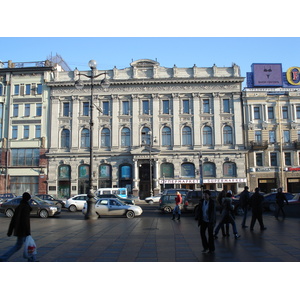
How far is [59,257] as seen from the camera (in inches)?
334

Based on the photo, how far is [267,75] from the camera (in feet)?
159

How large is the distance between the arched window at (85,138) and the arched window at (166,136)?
37.5 feet

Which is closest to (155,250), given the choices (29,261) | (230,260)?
(230,260)

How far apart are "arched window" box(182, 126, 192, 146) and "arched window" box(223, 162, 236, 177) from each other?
6.23m

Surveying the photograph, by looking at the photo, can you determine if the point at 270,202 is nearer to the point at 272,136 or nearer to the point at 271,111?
the point at 272,136

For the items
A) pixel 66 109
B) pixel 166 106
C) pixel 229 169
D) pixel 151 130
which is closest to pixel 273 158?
pixel 229 169

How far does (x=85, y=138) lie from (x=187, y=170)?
1619cm

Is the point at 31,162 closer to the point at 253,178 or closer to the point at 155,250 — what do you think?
the point at 253,178

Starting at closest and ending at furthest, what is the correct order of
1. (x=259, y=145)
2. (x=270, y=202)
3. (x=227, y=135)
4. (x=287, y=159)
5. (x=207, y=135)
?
(x=270, y=202) → (x=259, y=145) → (x=287, y=159) → (x=227, y=135) → (x=207, y=135)

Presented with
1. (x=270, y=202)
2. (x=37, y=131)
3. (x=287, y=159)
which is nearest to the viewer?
(x=270, y=202)

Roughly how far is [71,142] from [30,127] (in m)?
7.14

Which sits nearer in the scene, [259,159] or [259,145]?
[259,145]

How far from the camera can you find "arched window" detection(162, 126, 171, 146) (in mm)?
47688

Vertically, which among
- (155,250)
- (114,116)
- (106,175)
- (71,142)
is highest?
(114,116)
